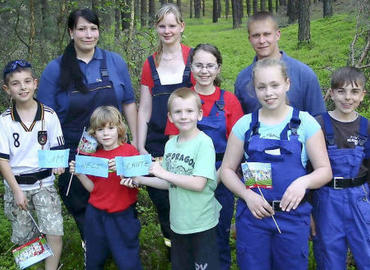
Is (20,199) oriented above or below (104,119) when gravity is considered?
below

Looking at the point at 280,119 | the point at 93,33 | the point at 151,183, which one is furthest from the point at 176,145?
the point at 93,33

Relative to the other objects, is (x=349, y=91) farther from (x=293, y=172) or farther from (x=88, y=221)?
(x=88, y=221)

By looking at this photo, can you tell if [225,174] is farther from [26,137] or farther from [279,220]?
[26,137]

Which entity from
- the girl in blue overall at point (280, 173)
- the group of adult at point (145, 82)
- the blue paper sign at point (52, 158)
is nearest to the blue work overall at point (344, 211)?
the girl in blue overall at point (280, 173)

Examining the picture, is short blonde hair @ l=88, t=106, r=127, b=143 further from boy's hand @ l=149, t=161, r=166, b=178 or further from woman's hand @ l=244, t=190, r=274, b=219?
woman's hand @ l=244, t=190, r=274, b=219

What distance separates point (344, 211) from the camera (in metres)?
3.07

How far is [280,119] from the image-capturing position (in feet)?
9.74

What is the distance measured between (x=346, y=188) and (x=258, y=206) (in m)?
0.74

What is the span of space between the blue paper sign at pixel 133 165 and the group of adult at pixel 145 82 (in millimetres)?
688

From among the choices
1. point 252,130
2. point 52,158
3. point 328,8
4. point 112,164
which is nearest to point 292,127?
point 252,130

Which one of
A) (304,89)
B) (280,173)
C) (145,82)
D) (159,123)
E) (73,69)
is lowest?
(280,173)

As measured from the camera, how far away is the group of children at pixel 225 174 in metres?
2.91

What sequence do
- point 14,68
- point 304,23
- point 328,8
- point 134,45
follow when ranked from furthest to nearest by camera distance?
point 328,8, point 304,23, point 134,45, point 14,68

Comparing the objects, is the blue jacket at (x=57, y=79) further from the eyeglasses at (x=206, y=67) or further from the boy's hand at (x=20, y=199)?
the eyeglasses at (x=206, y=67)
